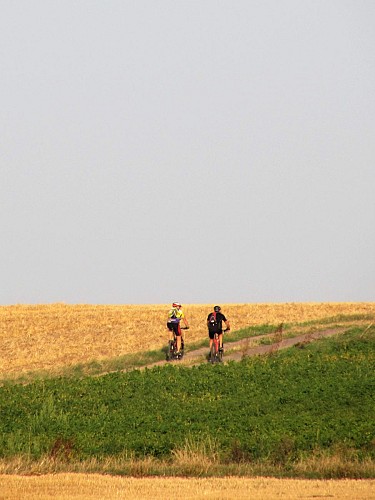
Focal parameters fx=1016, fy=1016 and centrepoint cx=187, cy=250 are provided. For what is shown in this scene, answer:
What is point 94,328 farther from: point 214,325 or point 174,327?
point 214,325

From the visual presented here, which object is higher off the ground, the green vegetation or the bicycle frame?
the bicycle frame

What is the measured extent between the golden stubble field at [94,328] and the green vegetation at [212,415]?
11572 mm

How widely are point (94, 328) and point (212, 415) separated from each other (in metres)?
31.9

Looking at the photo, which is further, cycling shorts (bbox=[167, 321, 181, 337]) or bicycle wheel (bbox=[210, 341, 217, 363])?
cycling shorts (bbox=[167, 321, 181, 337])

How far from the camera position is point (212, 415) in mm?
26062

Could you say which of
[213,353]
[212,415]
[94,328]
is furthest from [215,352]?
[94,328]

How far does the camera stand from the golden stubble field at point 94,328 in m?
47.4

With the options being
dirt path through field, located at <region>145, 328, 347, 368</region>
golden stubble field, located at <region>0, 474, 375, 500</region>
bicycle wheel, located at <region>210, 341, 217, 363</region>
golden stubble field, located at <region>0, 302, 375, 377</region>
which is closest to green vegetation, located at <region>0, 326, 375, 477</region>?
golden stubble field, located at <region>0, 474, 375, 500</region>

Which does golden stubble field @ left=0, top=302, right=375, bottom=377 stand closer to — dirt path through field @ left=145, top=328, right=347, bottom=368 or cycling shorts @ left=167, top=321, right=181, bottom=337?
dirt path through field @ left=145, top=328, right=347, bottom=368

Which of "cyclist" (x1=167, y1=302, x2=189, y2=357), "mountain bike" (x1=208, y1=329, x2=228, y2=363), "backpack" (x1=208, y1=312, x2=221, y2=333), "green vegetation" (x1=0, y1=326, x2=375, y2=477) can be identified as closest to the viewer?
"green vegetation" (x1=0, y1=326, x2=375, y2=477)

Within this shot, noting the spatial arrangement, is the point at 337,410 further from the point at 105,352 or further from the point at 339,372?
the point at 105,352

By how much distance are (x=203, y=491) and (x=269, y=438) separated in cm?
A: 587

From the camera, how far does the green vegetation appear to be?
2181 cm

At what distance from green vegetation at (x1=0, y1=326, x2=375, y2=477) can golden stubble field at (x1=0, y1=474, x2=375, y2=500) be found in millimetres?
1597
